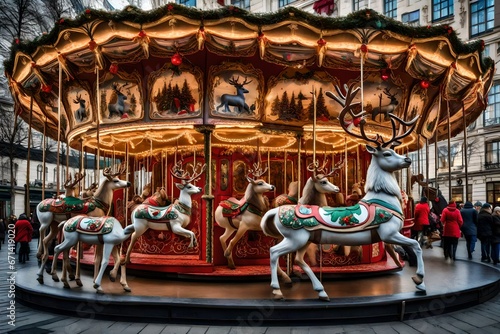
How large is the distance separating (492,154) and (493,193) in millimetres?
2896

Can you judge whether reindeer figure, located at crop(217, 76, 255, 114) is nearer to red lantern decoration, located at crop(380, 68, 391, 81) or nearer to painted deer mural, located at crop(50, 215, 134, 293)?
red lantern decoration, located at crop(380, 68, 391, 81)

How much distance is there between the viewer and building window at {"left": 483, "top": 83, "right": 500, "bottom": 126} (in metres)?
31.9

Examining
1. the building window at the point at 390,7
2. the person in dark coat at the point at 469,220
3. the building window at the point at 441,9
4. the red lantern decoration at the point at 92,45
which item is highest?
the building window at the point at 441,9

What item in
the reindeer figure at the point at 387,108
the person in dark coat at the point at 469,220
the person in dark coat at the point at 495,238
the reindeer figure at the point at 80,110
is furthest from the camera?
the person in dark coat at the point at 469,220

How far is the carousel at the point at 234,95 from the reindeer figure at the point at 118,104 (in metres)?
0.03

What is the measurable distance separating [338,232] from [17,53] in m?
7.62

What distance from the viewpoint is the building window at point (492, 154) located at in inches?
1246

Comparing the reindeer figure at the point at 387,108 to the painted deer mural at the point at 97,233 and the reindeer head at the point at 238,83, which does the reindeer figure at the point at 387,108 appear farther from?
the painted deer mural at the point at 97,233

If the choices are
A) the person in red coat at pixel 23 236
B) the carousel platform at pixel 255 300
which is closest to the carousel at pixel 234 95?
the carousel platform at pixel 255 300

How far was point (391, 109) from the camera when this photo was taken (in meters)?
9.88

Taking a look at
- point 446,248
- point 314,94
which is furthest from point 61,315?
point 446,248

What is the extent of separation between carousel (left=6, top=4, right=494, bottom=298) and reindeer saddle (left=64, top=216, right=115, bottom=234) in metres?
1.13

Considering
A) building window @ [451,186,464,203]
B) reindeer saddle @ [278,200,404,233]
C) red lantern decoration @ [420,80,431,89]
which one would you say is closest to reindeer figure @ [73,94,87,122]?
reindeer saddle @ [278,200,404,233]

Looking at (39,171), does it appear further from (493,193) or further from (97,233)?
(493,193)
